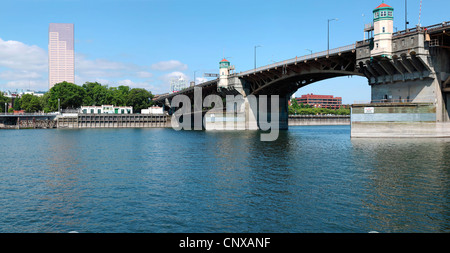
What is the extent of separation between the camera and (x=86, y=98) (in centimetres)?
17812

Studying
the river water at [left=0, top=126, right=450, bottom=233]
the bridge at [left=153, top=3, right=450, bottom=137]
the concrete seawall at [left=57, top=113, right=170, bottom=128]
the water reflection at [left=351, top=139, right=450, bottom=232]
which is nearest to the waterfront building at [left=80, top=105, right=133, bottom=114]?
the concrete seawall at [left=57, top=113, right=170, bottom=128]

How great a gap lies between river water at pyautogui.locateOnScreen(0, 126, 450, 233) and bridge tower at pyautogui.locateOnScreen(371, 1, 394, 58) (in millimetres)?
24628

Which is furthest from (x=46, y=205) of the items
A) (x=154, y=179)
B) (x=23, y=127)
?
(x=23, y=127)

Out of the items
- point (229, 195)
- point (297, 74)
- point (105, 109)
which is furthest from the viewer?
point (105, 109)

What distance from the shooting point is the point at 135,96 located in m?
184

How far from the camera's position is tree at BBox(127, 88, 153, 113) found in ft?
604

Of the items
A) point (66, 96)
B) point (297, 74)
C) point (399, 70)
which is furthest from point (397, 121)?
point (66, 96)

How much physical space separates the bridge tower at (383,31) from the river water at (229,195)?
2463cm

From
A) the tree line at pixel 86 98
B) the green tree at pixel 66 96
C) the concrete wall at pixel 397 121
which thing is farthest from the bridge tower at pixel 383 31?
the green tree at pixel 66 96

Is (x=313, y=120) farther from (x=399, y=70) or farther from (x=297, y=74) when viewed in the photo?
(x=399, y=70)

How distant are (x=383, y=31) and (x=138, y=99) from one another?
143754mm

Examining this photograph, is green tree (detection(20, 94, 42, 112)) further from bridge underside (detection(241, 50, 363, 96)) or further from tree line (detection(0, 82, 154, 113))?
bridge underside (detection(241, 50, 363, 96))

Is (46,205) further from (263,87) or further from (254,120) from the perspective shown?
(254,120)

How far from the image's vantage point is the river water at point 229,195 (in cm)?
1688
